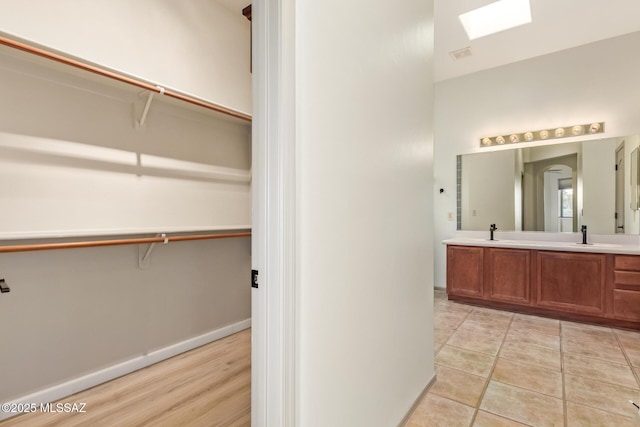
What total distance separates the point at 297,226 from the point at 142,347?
1964mm

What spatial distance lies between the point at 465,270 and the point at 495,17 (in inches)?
112

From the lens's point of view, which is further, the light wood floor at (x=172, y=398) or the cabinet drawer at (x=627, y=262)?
the cabinet drawer at (x=627, y=262)

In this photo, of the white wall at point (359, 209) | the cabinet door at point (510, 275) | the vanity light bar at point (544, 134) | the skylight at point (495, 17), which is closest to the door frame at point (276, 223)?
the white wall at point (359, 209)

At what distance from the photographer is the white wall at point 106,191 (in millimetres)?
1727

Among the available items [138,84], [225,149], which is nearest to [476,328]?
[225,149]

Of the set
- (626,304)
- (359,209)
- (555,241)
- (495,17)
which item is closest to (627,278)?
(626,304)

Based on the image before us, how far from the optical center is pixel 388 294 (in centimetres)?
152

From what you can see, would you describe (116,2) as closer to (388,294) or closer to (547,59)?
(388,294)

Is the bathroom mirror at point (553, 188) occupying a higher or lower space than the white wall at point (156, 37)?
lower

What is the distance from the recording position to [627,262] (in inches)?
114

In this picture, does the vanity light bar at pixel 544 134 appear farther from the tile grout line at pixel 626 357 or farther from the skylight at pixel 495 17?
the tile grout line at pixel 626 357

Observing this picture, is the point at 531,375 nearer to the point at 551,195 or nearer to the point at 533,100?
the point at 551,195

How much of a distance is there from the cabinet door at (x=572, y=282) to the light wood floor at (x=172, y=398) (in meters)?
3.15

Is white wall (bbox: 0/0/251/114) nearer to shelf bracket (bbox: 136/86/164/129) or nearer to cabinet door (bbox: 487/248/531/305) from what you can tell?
shelf bracket (bbox: 136/86/164/129)
